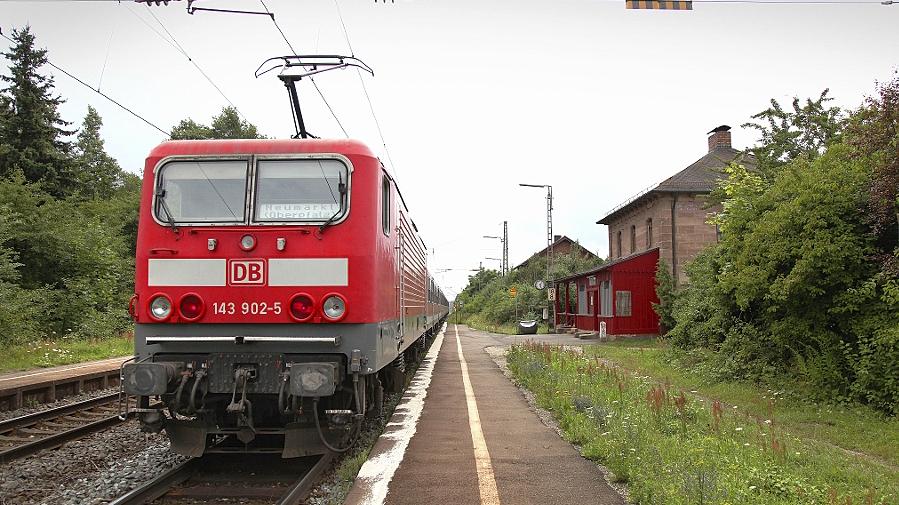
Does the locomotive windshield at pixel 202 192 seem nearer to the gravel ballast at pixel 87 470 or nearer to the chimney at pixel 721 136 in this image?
the gravel ballast at pixel 87 470

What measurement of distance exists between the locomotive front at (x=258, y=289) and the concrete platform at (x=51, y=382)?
249 inches

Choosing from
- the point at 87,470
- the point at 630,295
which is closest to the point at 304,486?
the point at 87,470

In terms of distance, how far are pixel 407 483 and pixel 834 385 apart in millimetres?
7804

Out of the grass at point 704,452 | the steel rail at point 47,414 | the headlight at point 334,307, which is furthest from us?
the steel rail at point 47,414

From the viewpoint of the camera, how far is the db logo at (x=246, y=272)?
20.9 feet

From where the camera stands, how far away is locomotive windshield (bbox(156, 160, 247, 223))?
6.59 meters

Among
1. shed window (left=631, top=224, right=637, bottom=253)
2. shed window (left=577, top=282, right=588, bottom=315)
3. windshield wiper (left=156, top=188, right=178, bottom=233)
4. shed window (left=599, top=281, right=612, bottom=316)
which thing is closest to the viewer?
windshield wiper (left=156, top=188, right=178, bottom=233)

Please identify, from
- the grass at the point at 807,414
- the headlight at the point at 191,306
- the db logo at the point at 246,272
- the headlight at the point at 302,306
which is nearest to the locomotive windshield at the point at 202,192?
the db logo at the point at 246,272

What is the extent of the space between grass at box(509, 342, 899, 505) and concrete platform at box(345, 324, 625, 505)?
34 centimetres

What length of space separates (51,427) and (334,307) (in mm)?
5871

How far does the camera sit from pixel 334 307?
6.32 meters

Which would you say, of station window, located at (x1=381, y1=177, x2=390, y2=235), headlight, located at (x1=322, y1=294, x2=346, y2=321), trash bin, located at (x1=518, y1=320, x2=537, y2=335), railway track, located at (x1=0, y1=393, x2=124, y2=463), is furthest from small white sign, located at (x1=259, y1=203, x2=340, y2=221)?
trash bin, located at (x1=518, y1=320, x2=537, y2=335)

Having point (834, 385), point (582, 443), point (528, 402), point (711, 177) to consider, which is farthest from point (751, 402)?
point (711, 177)

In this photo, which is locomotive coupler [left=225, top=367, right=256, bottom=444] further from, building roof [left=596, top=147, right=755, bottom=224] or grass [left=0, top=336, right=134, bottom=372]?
building roof [left=596, top=147, right=755, bottom=224]
